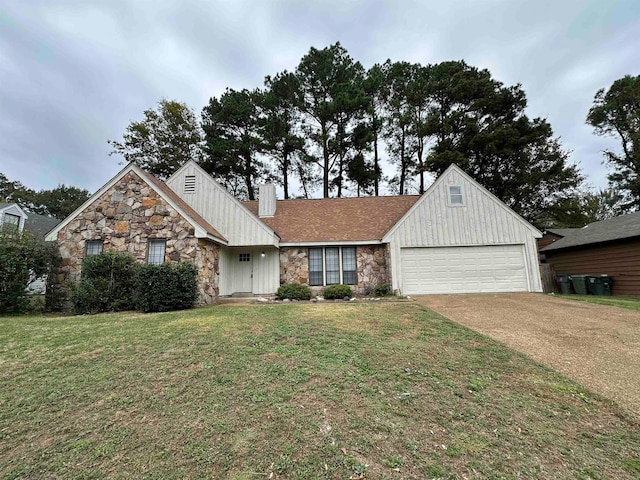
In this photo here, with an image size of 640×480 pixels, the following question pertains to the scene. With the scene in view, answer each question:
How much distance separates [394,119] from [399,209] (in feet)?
41.3

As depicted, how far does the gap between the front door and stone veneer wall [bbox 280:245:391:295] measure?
58.7 inches

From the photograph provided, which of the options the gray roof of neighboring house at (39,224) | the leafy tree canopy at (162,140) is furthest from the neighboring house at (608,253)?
the gray roof of neighboring house at (39,224)

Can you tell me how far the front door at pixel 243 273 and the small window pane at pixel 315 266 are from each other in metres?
2.85

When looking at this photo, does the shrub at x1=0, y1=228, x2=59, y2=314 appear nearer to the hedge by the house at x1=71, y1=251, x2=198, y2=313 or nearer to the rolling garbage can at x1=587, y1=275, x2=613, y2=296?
the hedge by the house at x1=71, y1=251, x2=198, y2=313

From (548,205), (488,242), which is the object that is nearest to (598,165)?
(548,205)

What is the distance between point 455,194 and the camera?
43.7 feet

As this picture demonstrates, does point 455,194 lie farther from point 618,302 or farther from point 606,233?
point 606,233

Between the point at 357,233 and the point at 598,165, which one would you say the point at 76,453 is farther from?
the point at 598,165

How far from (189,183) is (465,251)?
13.3m

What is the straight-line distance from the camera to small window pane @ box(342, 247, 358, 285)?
13.4 metres

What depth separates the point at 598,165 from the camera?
26.2 meters

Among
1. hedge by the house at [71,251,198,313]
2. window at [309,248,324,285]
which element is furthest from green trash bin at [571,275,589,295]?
hedge by the house at [71,251,198,313]

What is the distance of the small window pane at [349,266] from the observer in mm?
13430

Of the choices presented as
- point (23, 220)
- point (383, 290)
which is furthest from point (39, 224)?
point (383, 290)
